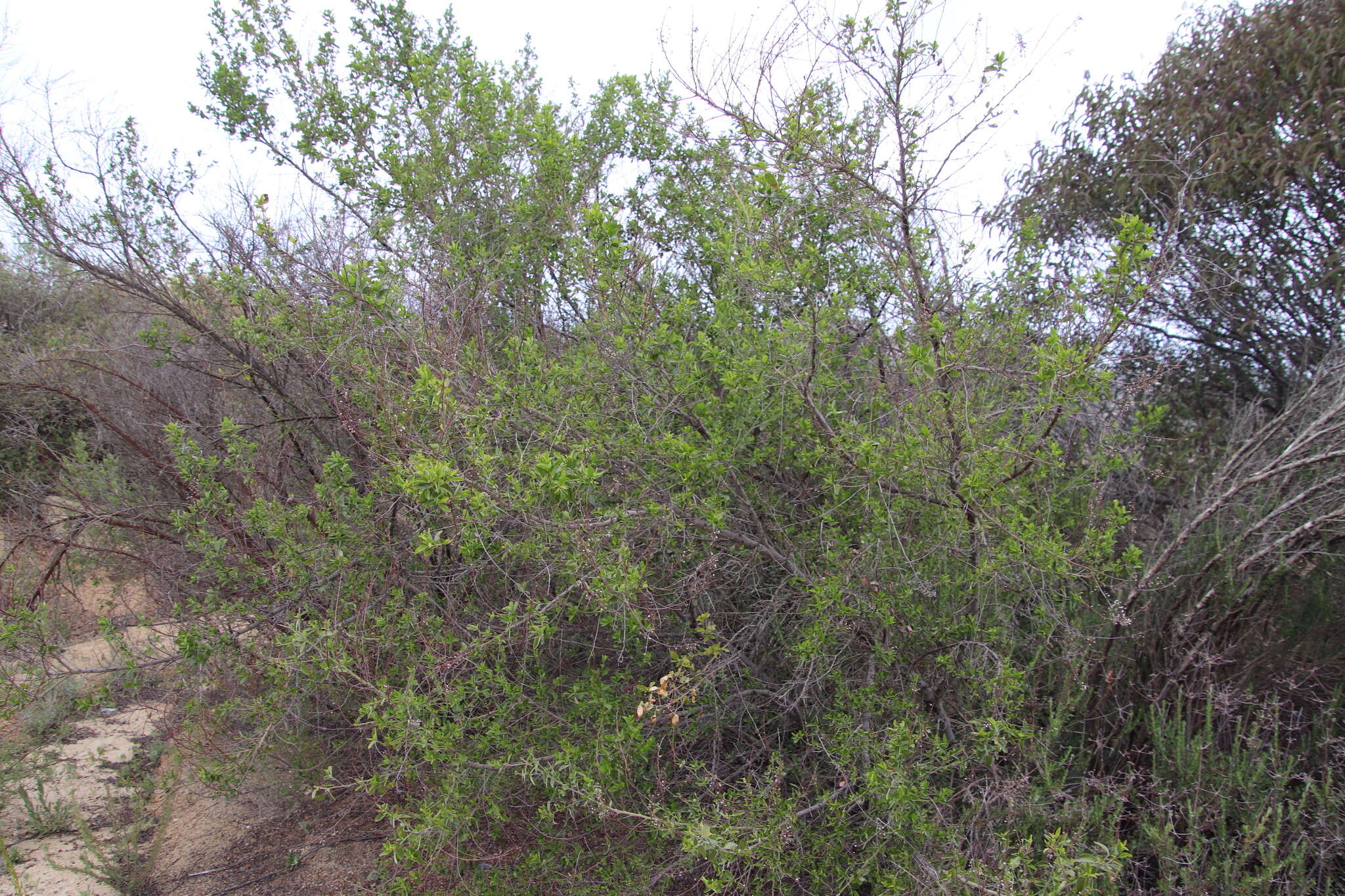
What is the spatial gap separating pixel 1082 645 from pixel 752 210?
2.09 meters

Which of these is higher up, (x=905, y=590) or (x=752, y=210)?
(x=752, y=210)

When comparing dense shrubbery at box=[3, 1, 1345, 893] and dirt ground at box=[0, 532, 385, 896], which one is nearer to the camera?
dense shrubbery at box=[3, 1, 1345, 893]

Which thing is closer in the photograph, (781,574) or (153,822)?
(781,574)

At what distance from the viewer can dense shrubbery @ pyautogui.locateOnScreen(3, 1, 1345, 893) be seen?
107 inches

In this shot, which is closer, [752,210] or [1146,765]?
[752,210]

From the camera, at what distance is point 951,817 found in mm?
2961

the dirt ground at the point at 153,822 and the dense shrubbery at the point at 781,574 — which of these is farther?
the dirt ground at the point at 153,822

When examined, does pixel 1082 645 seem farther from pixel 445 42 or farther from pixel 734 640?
pixel 445 42

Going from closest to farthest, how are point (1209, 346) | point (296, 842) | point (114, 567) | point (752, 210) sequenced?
point (752, 210) → point (296, 842) → point (114, 567) → point (1209, 346)

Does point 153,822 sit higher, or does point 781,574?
point 781,574

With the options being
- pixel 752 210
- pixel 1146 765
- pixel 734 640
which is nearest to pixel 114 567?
pixel 734 640

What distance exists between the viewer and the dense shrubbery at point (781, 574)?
2.71 meters

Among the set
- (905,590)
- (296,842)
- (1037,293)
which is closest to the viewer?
(905,590)

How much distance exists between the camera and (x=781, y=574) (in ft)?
10.9
